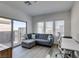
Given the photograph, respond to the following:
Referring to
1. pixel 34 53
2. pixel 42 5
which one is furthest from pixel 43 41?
pixel 42 5

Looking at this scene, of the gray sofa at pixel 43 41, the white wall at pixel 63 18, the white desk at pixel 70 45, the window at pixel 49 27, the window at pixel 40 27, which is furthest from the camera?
the window at pixel 40 27

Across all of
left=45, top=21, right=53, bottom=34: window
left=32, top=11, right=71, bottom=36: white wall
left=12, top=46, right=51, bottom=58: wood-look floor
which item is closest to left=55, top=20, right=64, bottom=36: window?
left=32, top=11, right=71, bottom=36: white wall

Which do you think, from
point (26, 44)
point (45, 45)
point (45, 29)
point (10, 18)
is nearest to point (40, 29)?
point (45, 29)

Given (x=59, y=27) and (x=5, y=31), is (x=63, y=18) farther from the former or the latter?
(x=5, y=31)

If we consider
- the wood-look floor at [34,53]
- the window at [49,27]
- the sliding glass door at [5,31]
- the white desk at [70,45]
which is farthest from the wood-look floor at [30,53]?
the window at [49,27]

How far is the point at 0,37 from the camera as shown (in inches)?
138

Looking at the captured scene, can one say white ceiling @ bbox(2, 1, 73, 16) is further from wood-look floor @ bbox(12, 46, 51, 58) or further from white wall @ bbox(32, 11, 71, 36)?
wood-look floor @ bbox(12, 46, 51, 58)

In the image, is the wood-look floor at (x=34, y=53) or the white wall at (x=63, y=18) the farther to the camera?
the white wall at (x=63, y=18)

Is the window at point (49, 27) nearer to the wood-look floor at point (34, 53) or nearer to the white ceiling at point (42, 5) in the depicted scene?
the white ceiling at point (42, 5)

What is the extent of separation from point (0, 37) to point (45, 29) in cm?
380

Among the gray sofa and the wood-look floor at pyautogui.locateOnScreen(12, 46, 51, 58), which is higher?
the gray sofa

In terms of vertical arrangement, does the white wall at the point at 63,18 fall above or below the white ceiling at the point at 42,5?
below

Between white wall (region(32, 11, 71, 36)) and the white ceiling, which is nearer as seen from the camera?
the white ceiling

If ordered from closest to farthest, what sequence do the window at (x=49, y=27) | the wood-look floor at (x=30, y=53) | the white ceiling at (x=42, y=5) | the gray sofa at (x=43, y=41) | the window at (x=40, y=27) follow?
the wood-look floor at (x=30, y=53) → the white ceiling at (x=42, y=5) → the gray sofa at (x=43, y=41) → the window at (x=49, y=27) → the window at (x=40, y=27)
